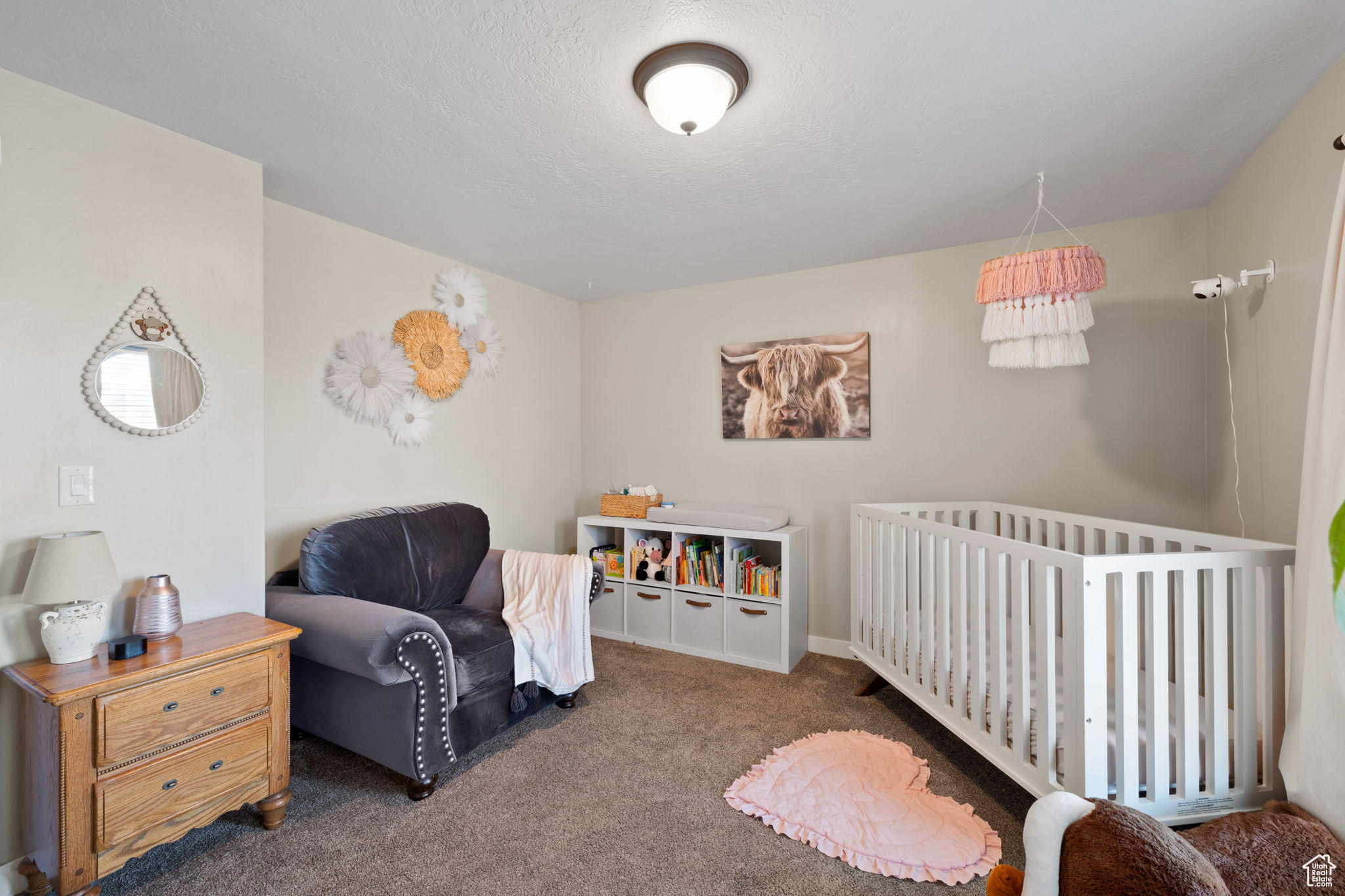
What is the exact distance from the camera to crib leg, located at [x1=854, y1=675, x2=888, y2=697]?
276 cm

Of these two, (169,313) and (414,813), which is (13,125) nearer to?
(169,313)

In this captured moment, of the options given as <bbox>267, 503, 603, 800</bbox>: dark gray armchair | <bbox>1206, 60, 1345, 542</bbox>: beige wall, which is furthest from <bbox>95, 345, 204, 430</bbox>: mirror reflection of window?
<bbox>1206, 60, 1345, 542</bbox>: beige wall

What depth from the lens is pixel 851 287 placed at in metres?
3.26

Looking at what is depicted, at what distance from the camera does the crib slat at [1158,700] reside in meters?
1.47

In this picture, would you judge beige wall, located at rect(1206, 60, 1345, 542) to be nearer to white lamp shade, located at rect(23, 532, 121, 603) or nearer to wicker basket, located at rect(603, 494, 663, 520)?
wicker basket, located at rect(603, 494, 663, 520)

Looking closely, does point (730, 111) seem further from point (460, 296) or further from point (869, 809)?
point (869, 809)

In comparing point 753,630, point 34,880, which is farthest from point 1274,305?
point 34,880

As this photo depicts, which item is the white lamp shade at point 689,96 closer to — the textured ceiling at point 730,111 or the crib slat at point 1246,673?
the textured ceiling at point 730,111

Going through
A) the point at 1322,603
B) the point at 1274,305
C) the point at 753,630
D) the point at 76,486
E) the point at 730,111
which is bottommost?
the point at 753,630

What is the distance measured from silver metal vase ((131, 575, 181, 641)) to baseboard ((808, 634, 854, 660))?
9.62 feet

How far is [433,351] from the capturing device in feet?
10.1

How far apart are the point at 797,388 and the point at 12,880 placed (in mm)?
3495

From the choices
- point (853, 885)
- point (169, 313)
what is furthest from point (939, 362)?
point (169, 313)

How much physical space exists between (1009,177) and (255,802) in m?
3.36
